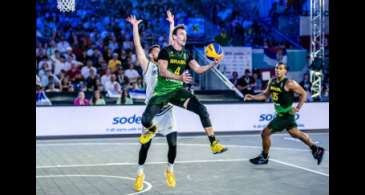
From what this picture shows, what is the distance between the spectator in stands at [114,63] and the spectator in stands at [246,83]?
440 cm

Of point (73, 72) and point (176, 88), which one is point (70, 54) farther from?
point (176, 88)

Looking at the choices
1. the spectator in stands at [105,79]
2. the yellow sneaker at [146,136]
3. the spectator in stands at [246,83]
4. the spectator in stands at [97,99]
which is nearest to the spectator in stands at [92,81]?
the spectator in stands at [105,79]

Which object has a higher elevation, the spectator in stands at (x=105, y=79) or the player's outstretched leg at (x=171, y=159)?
the spectator in stands at (x=105, y=79)

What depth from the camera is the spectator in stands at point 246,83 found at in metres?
20.2

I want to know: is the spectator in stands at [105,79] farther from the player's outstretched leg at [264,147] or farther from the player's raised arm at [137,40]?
the player's raised arm at [137,40]

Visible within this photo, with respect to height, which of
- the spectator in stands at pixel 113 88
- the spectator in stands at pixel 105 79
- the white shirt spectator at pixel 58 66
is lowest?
the spectator in stands at pixel 113 88

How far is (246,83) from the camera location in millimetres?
20438

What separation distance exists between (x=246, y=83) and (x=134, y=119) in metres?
5.22

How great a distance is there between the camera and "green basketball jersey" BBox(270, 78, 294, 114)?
11867mm

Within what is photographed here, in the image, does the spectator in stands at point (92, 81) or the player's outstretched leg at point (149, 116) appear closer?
the player's outstretched leg at point (149, 116)

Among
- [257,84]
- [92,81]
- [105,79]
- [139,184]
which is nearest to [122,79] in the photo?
[105,79]
